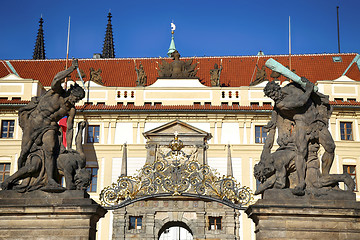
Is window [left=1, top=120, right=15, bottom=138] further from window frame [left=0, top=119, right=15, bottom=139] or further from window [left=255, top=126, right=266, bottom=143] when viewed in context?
window [left=255, top=126, right=266, bottom=143]

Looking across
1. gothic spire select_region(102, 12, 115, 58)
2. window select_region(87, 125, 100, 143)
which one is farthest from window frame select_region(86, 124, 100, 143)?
gothic spire select_region(102, 12, 115, 58)

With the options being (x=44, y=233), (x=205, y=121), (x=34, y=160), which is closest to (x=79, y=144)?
(x=34, y=160)

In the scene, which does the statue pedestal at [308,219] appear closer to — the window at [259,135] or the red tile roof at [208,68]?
the window at [259,135]

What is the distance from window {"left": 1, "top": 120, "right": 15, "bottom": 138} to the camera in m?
30.6

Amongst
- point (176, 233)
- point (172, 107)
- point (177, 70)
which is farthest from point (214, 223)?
point (177, 70)

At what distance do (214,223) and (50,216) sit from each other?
1900cm

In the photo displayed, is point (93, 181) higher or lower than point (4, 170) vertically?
lower

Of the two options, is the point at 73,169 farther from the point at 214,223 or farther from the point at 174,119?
the point at 174,119

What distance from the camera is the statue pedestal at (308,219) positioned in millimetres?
9406

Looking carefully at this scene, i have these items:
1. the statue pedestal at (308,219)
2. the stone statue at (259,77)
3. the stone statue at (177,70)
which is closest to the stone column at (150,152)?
the stone statue at (177,70)

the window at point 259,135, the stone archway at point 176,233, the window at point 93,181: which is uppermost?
the window at point 259,135

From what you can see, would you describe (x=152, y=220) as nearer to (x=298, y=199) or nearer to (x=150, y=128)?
(x=150, y=128)

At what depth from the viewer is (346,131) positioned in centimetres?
3039

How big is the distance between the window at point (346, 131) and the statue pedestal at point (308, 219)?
21537 millimetres
